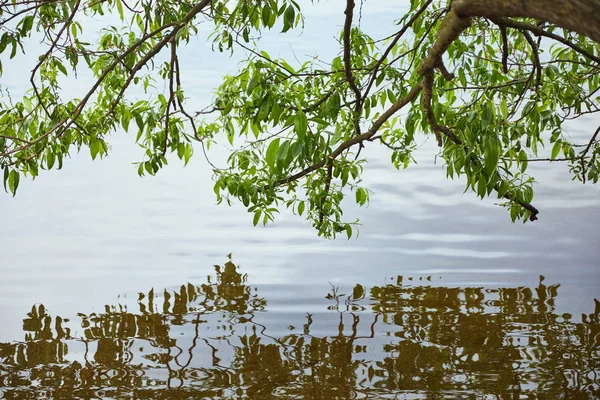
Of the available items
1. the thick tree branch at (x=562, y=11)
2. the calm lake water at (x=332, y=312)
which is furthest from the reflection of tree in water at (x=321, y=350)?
the thick tree branch at (x=562, y=11)

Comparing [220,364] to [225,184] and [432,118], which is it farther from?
[432,118]

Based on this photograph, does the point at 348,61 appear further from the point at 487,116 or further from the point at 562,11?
the point at 562,11

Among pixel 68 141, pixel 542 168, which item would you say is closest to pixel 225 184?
pixel 68 141

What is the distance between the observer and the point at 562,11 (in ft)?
3.10

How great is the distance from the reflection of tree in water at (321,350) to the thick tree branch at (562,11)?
1.59 m

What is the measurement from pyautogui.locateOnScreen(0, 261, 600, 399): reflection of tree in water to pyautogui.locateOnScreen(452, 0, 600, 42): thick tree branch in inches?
62.7

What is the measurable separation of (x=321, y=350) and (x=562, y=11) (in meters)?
2.02

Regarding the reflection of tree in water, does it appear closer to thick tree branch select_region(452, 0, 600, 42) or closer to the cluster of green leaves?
the cluster of green leaves

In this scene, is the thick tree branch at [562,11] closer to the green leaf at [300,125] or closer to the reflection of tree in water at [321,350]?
the green leaf at [300,125]

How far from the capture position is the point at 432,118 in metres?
1.93

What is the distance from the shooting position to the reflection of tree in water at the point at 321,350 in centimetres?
243

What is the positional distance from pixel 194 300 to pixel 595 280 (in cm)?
204

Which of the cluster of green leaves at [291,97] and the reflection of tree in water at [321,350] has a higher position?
the cluster of green leaves at [291,97]

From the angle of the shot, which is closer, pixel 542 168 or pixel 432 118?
pixel 432 118
